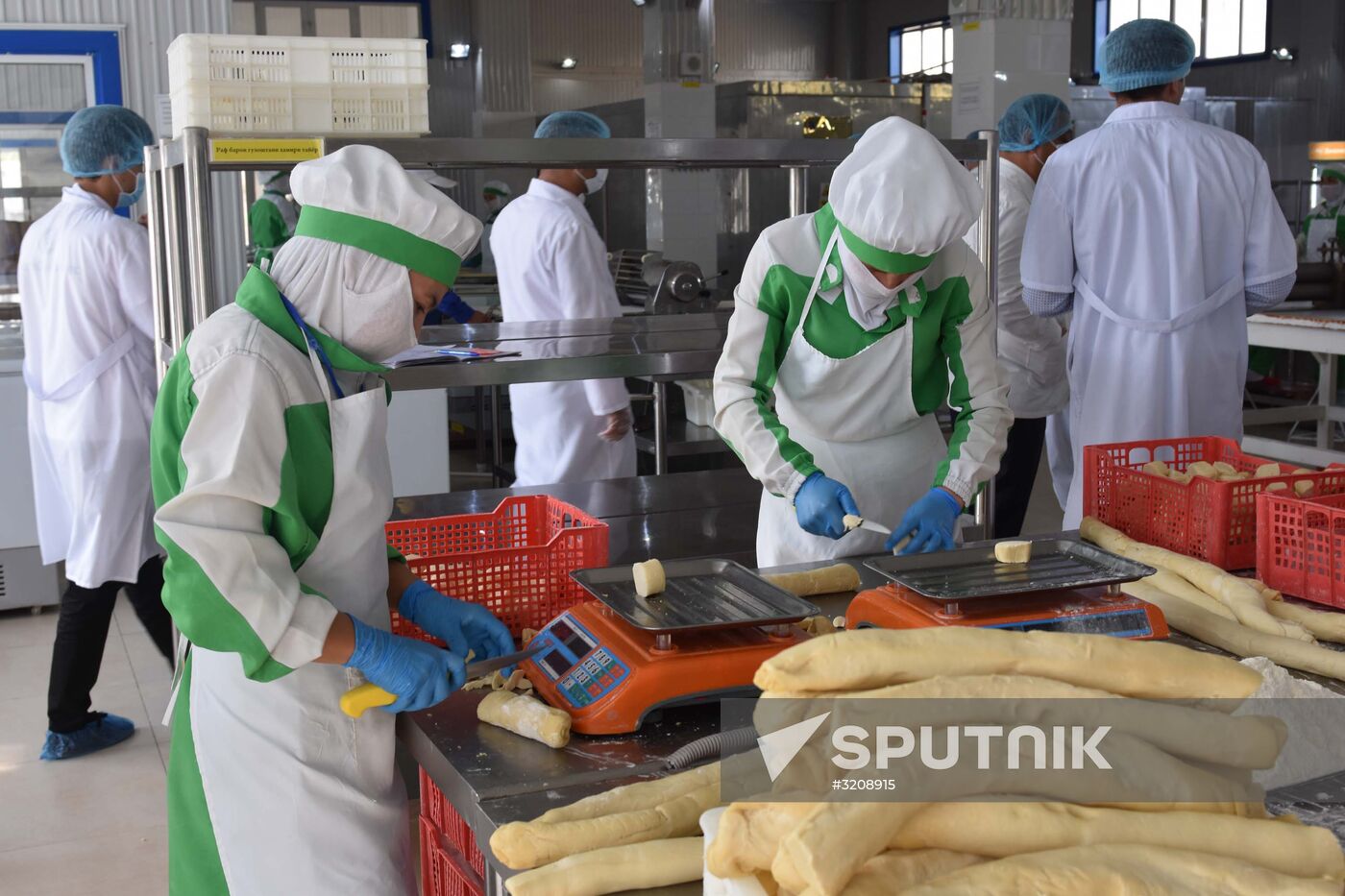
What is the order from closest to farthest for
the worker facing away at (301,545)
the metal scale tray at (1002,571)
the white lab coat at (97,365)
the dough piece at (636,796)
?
the dough piece at (636,796) → the worker facing away at (301,545) → the metal scale tray at (1002,571) → the white lab coat at (97,365)

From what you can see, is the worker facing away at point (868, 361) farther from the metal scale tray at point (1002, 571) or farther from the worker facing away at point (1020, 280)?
the worker facing away at point (1020, 280)

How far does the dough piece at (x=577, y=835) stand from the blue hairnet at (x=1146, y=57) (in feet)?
9.43

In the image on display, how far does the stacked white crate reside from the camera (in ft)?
9.32

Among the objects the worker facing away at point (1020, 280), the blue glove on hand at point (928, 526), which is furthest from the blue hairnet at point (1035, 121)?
the blue glove on hand at point (928, 526)

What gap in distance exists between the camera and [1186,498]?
7.50 ft

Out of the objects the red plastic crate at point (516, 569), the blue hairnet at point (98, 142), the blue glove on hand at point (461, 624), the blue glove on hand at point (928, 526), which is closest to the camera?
the blue glove on hand at point (461, 624)

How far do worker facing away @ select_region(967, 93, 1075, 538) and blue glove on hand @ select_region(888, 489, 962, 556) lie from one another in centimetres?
221

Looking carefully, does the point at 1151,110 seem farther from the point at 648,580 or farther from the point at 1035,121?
Answer: the point at 648,580

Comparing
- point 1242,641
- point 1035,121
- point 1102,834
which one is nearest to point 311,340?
point 1102,834

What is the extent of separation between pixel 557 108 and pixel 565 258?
8.76m

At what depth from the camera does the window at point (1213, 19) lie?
12.0 meters

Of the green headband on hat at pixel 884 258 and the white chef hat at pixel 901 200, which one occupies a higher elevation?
the white chef hat at pixel 901 200

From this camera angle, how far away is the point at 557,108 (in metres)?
12.7

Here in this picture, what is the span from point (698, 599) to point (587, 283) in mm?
2854
